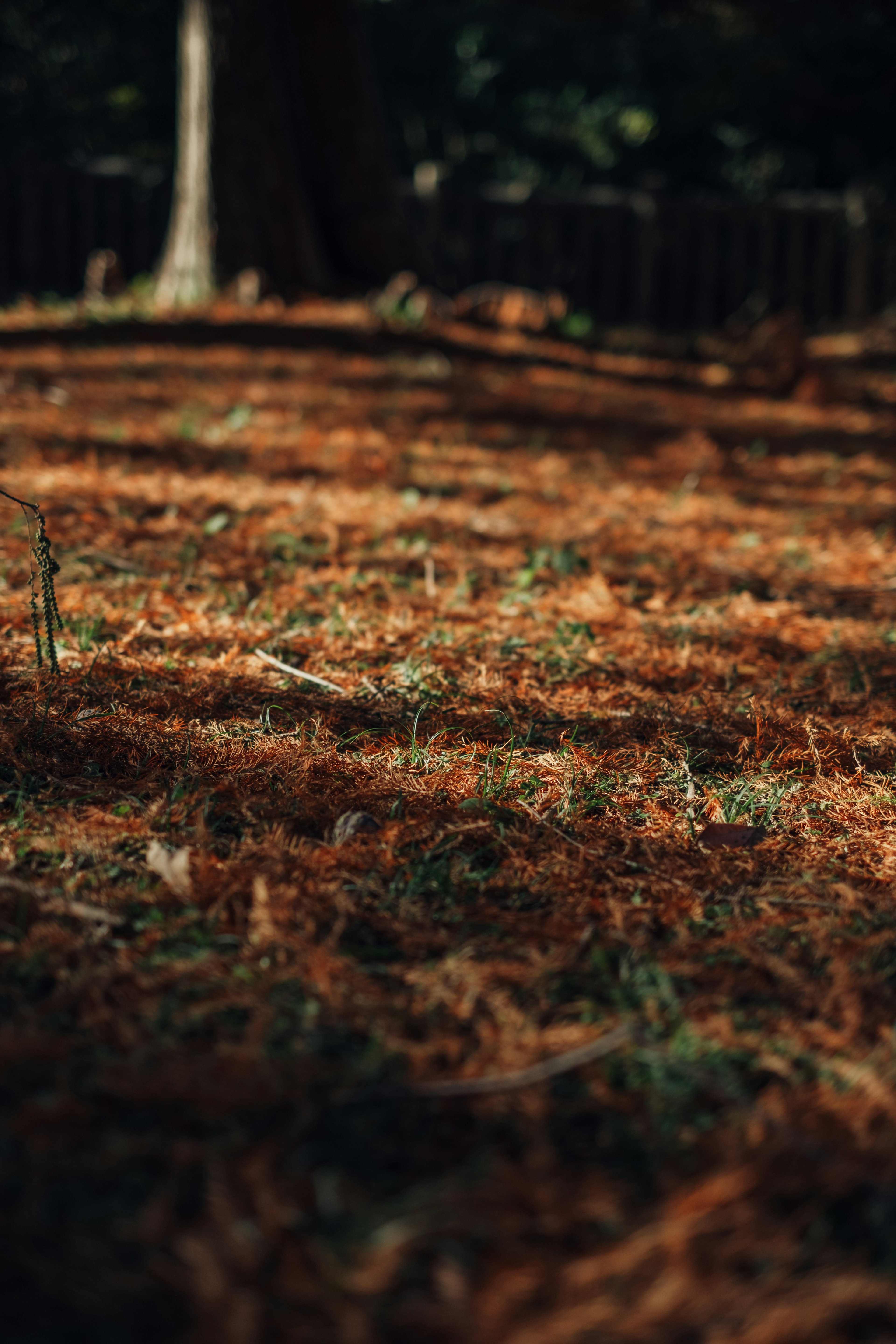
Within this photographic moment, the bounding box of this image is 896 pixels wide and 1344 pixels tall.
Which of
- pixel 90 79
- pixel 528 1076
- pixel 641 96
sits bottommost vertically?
pixel 528 1076

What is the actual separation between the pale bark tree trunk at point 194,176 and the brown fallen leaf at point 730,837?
5971 mm

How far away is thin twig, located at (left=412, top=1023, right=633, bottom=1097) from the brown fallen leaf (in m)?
0.55

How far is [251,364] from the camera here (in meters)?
5.39

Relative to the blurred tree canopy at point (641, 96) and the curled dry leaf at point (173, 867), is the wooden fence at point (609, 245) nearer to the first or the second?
the blurred tree canopy at point (641, 96)

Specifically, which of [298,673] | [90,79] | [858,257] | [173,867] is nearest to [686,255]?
[858,257]

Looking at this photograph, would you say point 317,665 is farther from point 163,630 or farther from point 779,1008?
point 779,1008

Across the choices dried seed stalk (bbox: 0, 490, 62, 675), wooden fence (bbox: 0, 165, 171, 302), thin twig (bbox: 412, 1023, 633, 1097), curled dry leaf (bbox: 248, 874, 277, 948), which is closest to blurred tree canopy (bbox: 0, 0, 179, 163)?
wooden fence (bbox: 0, 165, 171, 302)

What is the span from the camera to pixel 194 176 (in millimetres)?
6793

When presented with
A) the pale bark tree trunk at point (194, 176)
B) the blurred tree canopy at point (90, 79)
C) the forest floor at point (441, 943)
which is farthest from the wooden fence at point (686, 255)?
the forest floor at point (441, 943)

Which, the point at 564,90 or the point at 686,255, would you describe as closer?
the point at 686,255

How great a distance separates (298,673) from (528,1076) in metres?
1.23

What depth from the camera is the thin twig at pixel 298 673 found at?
→ 221 centimetres

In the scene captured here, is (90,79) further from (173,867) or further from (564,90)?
(173,867)

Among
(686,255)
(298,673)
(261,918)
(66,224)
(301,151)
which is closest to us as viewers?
(261,918)
